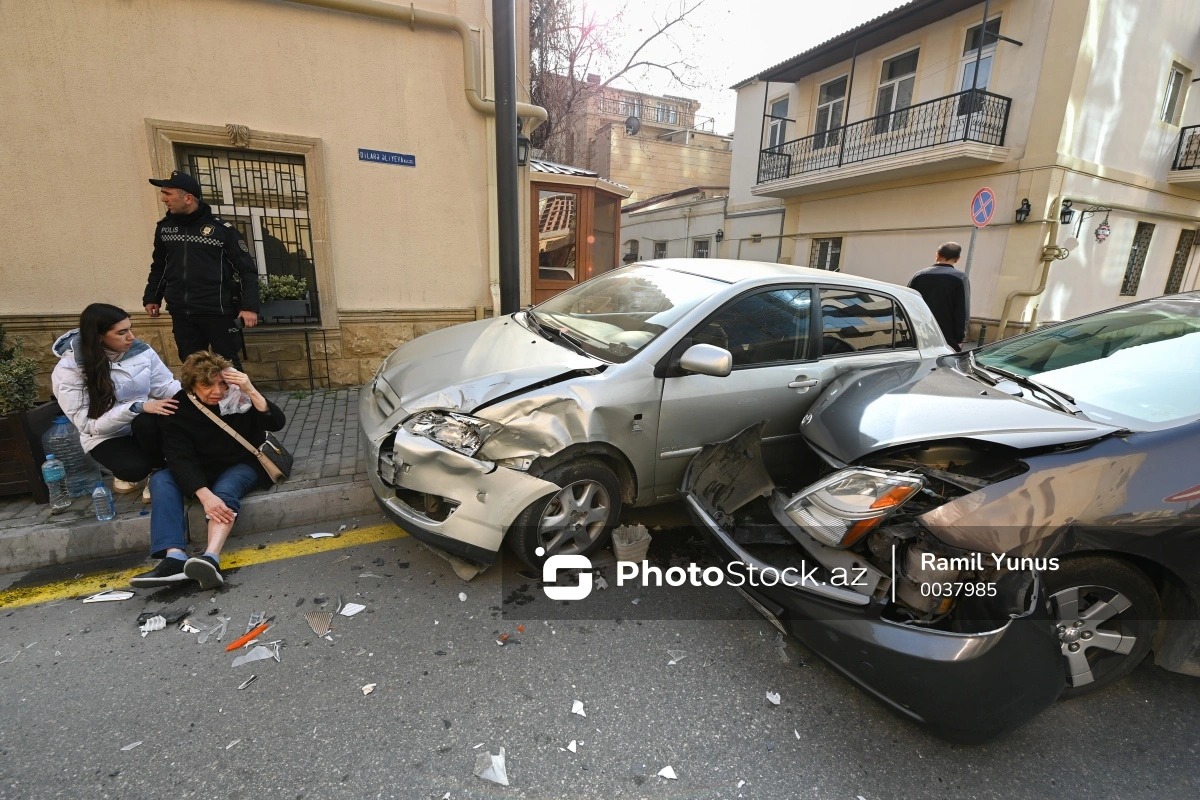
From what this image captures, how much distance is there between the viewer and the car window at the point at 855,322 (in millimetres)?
3521

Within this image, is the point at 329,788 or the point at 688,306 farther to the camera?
the point at 688,306

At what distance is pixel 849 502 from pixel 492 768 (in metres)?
1.62

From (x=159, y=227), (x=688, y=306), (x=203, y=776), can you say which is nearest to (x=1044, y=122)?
(x=688, y=306)

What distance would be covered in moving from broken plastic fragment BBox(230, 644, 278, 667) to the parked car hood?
8.55 feet

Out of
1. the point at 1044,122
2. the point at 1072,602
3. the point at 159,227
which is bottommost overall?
the point at 1072,602

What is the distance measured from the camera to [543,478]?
271 centimetres

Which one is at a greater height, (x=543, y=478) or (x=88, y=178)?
(x=88, y=178)

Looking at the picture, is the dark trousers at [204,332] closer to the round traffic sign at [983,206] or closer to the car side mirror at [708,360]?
the car side mirror at [708,360]

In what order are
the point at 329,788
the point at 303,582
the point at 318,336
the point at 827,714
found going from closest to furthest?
the point at 329,788 < the point at 827,714 < the point at 303,582 < the point at 318,336

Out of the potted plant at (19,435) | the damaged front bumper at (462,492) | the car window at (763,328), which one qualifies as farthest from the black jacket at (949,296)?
the potted plant at (19,435)

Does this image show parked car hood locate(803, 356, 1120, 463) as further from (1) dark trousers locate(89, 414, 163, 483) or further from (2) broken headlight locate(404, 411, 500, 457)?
(1) dark trousers locate(89, 414, 163, 483)

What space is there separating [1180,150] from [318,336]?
19313 mm

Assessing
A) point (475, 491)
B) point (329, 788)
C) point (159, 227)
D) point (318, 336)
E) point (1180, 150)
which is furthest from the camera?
point (1180, 150)

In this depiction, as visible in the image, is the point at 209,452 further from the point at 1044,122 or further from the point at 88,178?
the point at 1044,122
